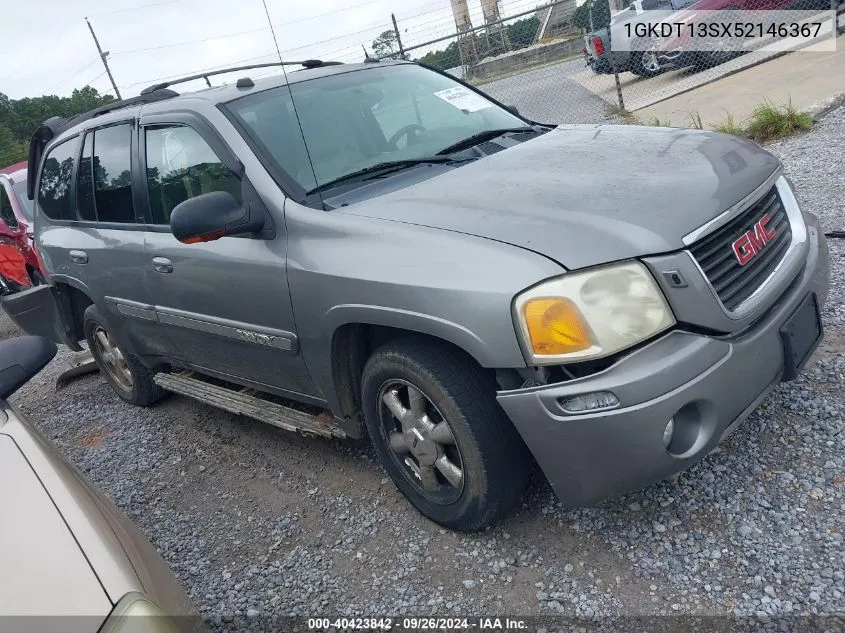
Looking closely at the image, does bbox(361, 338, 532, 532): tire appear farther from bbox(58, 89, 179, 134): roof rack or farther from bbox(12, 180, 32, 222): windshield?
bbox(12, 180, 32, 222): windshield

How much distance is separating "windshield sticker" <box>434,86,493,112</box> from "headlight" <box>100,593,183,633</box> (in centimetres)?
281

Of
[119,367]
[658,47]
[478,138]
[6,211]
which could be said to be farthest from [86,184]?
[658,47]

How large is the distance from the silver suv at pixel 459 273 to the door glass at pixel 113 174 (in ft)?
0.06

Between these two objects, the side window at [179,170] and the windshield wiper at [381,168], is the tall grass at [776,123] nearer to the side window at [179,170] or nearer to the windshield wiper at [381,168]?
the windshield wiper at [381,168]

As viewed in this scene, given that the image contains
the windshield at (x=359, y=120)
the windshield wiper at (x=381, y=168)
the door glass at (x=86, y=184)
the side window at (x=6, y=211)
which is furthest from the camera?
the side window at (x=6, y=211)

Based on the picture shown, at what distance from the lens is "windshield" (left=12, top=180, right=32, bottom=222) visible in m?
7.78

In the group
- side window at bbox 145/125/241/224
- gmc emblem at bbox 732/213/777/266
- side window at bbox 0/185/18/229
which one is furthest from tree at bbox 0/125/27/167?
gmc emblem at bbox 732/213/777/266

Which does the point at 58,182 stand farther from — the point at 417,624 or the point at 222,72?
the point at 417,624

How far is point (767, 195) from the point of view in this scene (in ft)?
8.79

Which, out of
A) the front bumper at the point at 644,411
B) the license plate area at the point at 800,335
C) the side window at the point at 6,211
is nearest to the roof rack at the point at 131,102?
the front bumper at the point at 644,411

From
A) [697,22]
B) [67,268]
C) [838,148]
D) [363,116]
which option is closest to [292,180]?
[363,116]

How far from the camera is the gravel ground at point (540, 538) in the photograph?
223 cm

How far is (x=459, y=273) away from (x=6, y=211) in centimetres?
787

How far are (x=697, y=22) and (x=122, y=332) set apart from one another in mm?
10072
